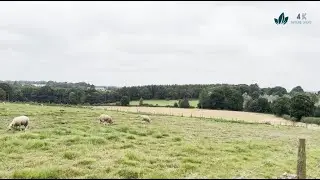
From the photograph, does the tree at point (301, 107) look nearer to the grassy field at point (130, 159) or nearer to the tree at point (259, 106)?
the tree at point (259, 106)

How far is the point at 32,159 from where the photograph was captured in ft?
64.7

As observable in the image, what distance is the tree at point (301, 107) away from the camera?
93125 mm

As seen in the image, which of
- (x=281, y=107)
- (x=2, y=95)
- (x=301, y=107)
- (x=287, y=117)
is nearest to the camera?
(x=301, y=107)

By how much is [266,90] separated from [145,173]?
529 ft

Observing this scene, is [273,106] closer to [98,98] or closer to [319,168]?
[98,98]

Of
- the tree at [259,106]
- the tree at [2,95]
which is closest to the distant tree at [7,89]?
the tree at [2,95]

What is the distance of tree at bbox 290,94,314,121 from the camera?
9312cm

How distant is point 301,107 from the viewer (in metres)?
93.2

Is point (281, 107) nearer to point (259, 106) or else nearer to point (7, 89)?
point (259, 106)

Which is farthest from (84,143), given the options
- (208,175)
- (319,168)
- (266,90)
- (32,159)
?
(266,90)

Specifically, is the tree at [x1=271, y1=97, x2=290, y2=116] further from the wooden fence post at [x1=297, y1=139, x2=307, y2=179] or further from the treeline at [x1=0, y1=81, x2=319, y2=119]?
the wooden fence post at [x1=297, y1=139, x2=307, y2=179]

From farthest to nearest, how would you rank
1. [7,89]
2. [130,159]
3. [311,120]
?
1. [7,89]
2. [311,120]
3. [130,159]

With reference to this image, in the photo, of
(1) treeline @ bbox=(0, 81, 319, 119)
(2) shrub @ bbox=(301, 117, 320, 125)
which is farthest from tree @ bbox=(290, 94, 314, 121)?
(1) treeline @ bbox=(0, 81, 319, 119)

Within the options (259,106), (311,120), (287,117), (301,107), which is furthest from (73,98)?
(311,120)
